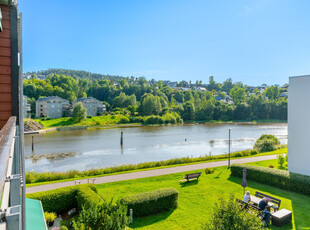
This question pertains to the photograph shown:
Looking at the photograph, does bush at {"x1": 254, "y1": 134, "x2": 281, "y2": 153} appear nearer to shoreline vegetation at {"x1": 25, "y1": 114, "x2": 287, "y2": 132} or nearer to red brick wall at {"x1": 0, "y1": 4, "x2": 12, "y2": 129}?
red brick wall at {"x1": 0, "y1": 4, "x2": 12, "y2": 129}

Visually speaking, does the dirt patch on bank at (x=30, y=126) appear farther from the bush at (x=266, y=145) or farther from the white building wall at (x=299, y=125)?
the white building wall at (x=299, y=125)

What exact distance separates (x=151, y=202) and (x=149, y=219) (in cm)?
70

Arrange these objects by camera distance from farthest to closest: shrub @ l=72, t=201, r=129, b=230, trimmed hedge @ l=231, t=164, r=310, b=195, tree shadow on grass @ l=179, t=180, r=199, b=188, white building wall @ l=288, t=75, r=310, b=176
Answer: white building wall @ l=288, t=75, r=310, b=176 → tree shadow on grass @ l=179, t=180, r=199, b=188 → trimmed hedge @ l=231, t=164, r=310, b=195 → shrub @ l=72, t=201, r=129, b=230

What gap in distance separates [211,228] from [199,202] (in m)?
5.50

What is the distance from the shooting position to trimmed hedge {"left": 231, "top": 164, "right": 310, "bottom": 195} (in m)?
12.2

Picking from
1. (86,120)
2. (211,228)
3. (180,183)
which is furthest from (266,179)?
(86,120)

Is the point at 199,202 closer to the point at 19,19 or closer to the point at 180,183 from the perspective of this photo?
the point at 180,183

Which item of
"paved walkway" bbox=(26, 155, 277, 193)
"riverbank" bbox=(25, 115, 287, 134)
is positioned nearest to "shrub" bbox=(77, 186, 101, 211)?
"paved walkway" bbox=(26, 155, 277, 193)

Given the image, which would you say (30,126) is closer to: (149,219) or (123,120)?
(123,120)

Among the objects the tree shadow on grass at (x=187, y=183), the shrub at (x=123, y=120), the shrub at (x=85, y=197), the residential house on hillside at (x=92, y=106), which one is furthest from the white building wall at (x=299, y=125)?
the residential house on hillside at (x=92, y=106)

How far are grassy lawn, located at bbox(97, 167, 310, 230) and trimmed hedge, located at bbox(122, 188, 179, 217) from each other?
Result: 282 millimetres

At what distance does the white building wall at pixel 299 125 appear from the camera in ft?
46.7

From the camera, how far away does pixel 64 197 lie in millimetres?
10336

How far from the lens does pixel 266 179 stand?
45.1 ft
